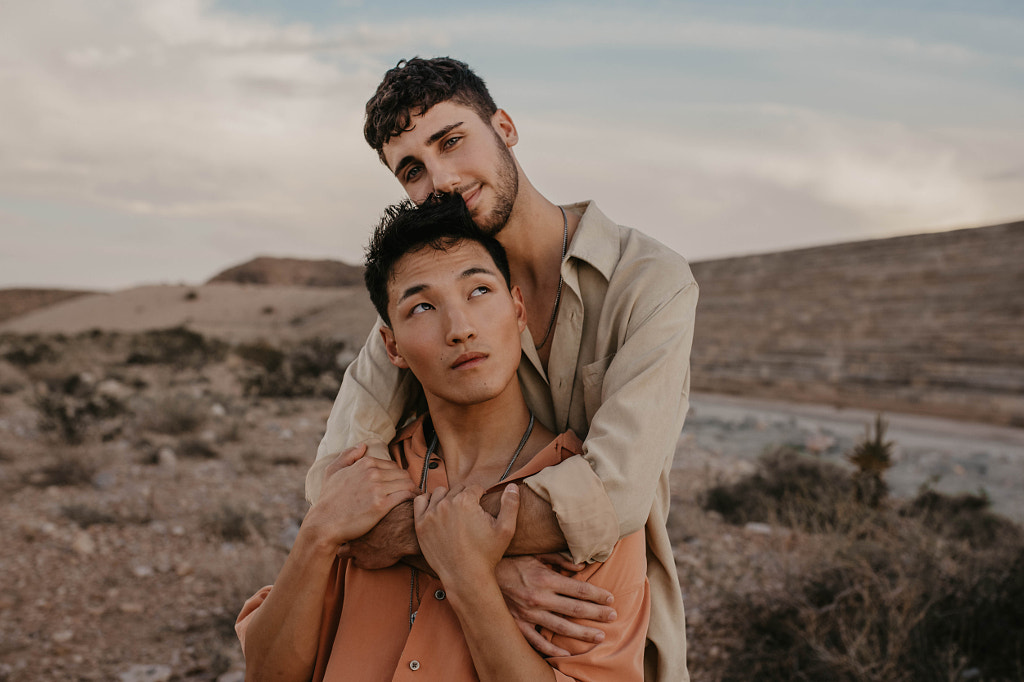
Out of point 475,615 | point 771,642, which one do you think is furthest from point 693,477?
point 475,615

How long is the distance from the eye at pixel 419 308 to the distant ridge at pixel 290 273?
76754 millimetres

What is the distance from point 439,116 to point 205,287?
214 feet

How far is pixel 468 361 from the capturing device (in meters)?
2.17

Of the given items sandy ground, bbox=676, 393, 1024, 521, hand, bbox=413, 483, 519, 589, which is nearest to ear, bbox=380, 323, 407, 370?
hand, bbox=413, 483, 519, 589

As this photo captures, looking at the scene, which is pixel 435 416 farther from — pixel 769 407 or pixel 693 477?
pixel 769 407

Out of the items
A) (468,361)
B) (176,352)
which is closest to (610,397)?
(468,361)

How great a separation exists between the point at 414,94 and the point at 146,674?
364 cm

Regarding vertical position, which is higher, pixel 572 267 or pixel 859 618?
pixel 572 267

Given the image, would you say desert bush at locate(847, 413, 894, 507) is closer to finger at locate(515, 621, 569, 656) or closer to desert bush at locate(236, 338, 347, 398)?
finger at locate(515, 621, 569, 656)

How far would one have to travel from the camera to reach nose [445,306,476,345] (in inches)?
83.0

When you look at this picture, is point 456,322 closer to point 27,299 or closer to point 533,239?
point 533,239

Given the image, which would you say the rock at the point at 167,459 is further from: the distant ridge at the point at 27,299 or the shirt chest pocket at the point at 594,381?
the distant ridge at the point at 27,299

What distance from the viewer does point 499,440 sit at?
239cm

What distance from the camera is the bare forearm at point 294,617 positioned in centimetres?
200
